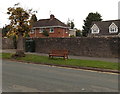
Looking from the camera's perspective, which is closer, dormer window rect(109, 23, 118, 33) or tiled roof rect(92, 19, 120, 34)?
dormer window rect(109, 23, 118, 33)

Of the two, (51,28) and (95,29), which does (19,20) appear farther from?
(95,29)

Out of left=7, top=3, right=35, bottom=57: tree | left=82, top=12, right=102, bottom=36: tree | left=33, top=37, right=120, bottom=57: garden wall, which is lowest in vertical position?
left=33, top=37, right=120, bottom=57: garden wall

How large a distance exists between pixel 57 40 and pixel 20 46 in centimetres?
499

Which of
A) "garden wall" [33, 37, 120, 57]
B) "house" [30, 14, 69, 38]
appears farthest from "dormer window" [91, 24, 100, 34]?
"garden wall" [33, 37, 120, 57]

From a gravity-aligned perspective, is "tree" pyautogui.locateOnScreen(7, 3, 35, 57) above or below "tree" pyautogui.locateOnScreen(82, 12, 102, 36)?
below

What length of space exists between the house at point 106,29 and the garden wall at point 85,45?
27.2 m

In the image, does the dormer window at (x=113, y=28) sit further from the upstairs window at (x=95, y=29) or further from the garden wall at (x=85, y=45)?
the garden wall at (x=85, y=45)

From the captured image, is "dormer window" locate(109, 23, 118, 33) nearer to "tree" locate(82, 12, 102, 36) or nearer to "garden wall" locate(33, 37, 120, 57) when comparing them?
"tree" locate(82, 12, 102, 36)

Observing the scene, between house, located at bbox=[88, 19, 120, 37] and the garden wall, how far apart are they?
27.2 m

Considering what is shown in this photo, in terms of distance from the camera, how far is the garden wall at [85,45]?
16453mm

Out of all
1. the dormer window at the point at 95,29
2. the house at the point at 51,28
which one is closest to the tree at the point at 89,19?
the dormer window at the point at 95,29

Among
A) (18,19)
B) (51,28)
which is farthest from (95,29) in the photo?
(18,19)

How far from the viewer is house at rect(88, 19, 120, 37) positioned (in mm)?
45312

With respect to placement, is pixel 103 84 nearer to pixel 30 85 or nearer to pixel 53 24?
pixel 30 85
